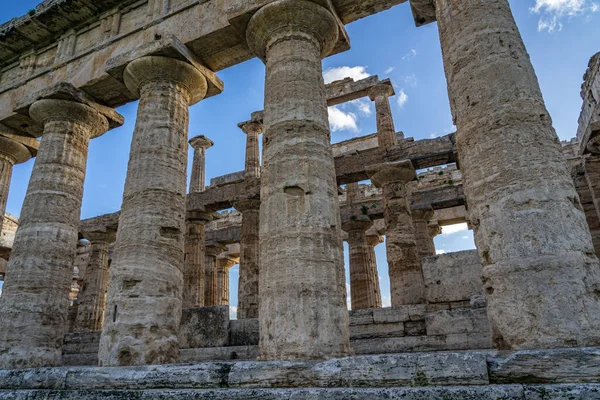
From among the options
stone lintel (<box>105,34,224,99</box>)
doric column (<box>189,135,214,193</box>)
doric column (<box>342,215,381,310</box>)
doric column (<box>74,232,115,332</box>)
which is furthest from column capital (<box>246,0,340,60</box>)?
doric column (<box>74,232,115,332</box>)

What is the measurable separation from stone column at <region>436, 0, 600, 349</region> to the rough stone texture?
2795mm

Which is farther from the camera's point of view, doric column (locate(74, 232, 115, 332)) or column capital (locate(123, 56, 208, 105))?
doric column (locate(74, 232, 115, 332))

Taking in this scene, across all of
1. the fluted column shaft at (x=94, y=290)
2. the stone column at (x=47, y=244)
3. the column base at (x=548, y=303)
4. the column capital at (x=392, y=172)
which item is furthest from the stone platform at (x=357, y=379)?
the fluted column shaft at (x=94, y=290)

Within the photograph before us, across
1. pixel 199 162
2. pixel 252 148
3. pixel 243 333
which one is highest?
pixel 199 162

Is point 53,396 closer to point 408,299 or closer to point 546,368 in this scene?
point 546,368

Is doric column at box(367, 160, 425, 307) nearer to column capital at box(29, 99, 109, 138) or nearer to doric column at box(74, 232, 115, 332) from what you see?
column capital at box(29, 99, 109, 138)

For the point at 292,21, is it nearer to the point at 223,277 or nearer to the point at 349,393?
the point at 349,393

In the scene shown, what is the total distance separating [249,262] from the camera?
47.4 feet

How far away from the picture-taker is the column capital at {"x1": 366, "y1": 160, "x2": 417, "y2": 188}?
1383 centimetres

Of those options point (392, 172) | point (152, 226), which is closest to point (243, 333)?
point (152, 226)

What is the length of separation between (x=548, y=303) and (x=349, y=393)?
2.19 m

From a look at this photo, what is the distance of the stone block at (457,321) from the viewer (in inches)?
275

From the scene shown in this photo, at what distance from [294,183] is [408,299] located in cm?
855

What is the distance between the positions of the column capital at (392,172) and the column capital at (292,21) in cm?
679
